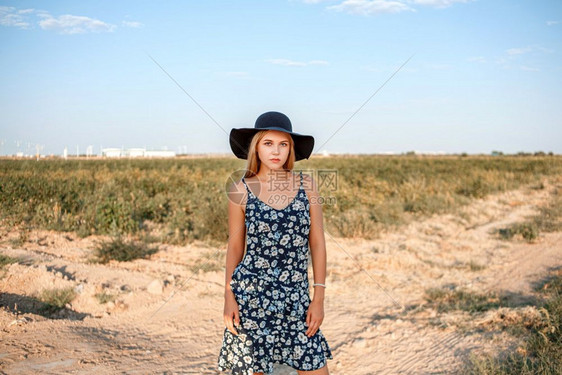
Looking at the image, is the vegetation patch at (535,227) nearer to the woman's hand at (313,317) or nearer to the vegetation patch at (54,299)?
the woman's hand at (313,317)

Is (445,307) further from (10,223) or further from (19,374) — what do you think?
(10,223)

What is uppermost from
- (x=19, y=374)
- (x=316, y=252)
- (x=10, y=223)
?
(x=316, y=252)

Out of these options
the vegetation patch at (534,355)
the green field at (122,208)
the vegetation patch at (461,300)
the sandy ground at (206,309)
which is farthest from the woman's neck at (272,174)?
the green field at (122,208)

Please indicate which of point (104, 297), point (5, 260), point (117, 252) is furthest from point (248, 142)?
point (117, 252)

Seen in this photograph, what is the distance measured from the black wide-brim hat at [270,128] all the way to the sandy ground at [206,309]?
6.41 ft

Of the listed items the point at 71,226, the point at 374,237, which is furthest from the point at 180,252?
the point at 374,237

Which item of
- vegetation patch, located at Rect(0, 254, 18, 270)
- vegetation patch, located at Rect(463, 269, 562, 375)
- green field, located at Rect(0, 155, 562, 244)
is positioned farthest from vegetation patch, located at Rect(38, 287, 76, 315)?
vegetation patch, located at Rect(463, 269, 562, 375)

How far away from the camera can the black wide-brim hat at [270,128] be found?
2.32 m

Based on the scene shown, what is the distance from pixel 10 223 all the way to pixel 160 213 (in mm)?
3150

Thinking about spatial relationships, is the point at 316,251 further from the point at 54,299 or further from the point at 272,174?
the point at 54,299

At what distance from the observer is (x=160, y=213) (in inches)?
383

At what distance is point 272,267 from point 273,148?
621 millimetres

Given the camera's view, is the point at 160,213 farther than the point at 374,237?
Yes

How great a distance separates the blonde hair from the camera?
7.81ft
